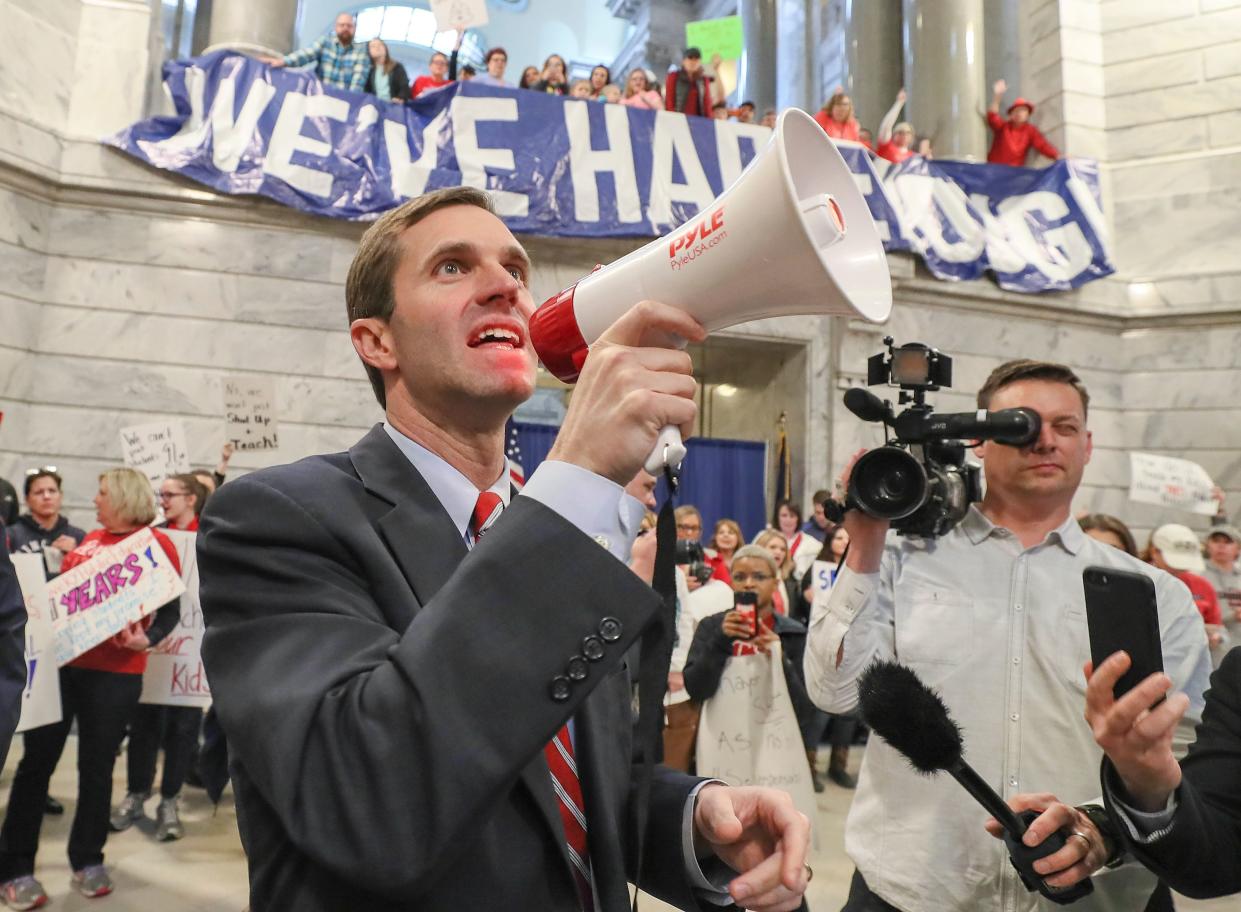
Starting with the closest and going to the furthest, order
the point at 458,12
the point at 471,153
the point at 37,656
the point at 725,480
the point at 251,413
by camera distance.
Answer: the point at 37,656, the point at 251,413, the point at 458,12, the point at 471,153, the point at 725,480

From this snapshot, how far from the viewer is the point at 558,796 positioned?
1.14 m

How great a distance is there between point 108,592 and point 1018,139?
11008 mm

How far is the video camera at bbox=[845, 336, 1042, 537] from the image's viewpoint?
6.59 feet

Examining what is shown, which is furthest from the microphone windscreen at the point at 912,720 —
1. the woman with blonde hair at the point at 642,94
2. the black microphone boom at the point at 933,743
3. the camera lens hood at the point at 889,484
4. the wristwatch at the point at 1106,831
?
the woman with blonde hair at the point at 642,94

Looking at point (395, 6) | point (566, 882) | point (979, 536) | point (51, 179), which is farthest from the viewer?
point (395, 6)

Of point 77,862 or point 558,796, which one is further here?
point 77,862

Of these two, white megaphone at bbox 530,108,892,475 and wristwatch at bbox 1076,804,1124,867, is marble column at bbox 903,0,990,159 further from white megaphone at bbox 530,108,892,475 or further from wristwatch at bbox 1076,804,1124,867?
white megaphone at bbox 530,108,892,475

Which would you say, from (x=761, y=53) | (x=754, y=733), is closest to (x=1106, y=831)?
(x=754, y=733)

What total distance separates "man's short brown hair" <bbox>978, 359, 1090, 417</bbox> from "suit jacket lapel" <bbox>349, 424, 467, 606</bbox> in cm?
169

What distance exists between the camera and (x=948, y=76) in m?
11.6

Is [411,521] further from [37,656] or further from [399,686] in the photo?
[37,656]

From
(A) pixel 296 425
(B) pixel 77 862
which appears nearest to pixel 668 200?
(A) pixel 296 425

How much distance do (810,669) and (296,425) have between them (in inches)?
283

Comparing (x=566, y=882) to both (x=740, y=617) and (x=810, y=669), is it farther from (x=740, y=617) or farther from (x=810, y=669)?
(x=740, y=617)
